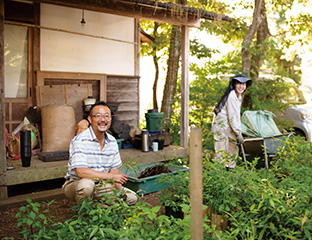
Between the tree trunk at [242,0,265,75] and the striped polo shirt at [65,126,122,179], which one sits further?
the tree trunk at [242,0,265,75]

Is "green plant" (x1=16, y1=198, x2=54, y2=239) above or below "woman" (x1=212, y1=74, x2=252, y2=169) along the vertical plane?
below

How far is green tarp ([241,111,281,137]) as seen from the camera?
24.6ft

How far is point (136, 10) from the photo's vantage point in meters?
7.12

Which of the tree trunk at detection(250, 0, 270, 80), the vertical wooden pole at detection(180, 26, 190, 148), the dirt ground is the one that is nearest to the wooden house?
the vertical wooden pole at detection(180, 26, 190, 148)

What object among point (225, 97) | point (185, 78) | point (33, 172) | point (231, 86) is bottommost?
point (33, 172)

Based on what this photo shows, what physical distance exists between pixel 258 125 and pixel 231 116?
146cm

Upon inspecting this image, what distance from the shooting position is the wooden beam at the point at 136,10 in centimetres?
652

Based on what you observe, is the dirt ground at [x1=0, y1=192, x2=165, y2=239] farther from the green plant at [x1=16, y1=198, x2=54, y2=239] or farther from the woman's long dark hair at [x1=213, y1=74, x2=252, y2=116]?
the woman's long dark hair at [x1=213, y1=74, x2=252, y2=116]

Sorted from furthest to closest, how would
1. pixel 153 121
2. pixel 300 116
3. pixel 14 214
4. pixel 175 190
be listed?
pixel 300 116 < pixel 153 121 < pixel 14 214 < pixel 175 190

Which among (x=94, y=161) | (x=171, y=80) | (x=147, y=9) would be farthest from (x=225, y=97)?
(x=171, y=80)

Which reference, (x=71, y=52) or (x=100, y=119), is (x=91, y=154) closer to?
(x=100, y=119)

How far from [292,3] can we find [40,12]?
298 inches

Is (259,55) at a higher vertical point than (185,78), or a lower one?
higher

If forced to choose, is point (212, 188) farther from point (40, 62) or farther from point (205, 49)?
point (205, 49)
